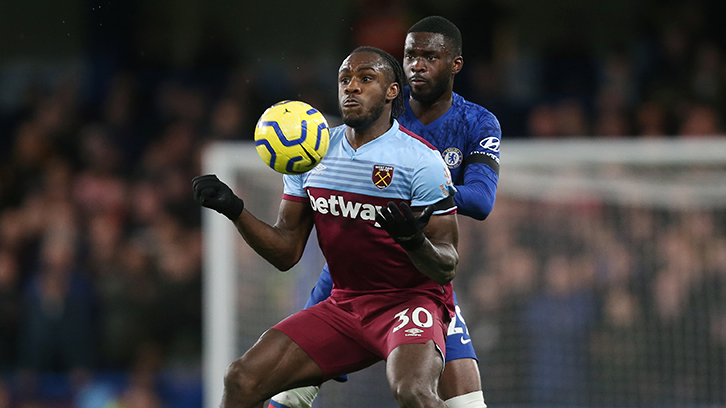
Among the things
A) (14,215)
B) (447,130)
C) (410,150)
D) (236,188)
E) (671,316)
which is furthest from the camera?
(14,215)

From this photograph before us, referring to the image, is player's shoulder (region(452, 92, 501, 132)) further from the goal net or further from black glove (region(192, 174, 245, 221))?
the goal net

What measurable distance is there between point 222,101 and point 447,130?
701 centimetres

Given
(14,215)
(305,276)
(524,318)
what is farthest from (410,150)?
(14,215)

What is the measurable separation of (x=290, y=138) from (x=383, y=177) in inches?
19.7

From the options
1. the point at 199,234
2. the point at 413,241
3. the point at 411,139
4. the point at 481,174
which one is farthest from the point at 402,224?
the point at 199,234

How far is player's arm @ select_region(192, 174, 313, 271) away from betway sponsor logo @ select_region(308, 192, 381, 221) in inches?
7.3

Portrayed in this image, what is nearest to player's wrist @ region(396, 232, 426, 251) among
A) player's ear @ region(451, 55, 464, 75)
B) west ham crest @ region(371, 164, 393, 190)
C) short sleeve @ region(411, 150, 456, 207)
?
short sleeve @ region(411, 150, 456, 207)

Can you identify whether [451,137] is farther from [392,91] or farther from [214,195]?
[214,195]

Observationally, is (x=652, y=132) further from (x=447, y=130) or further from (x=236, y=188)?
(x=447, y=130)

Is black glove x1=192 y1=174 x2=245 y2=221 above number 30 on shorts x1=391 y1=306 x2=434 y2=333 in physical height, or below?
above

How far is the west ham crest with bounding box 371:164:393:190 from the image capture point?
4223 millimetres

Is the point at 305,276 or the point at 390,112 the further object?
the point at 305,276

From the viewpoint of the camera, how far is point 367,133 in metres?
4.34

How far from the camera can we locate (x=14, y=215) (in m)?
10.8
